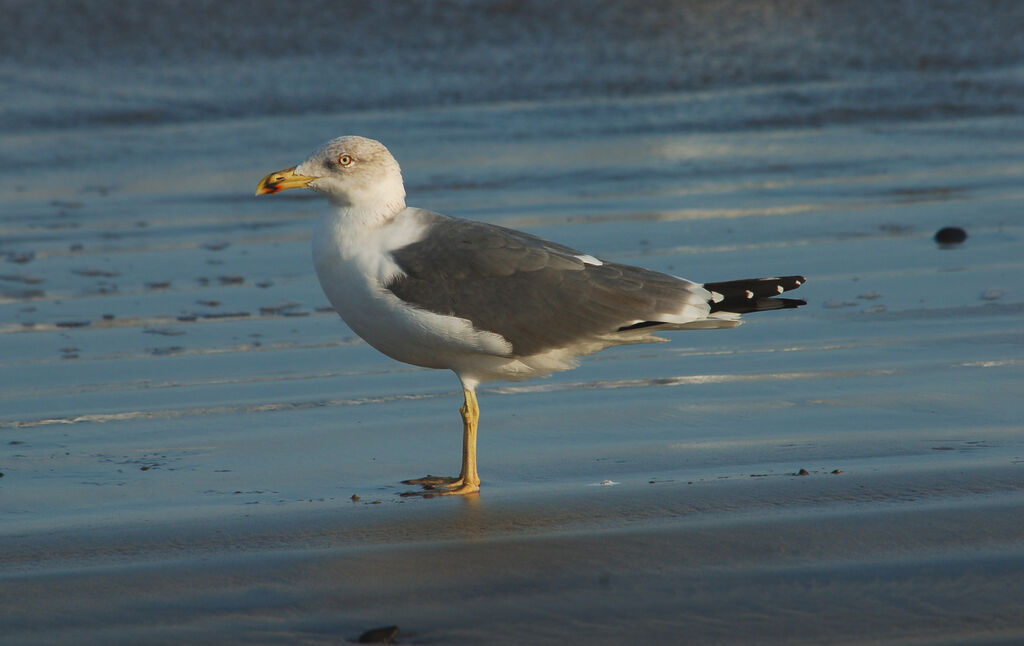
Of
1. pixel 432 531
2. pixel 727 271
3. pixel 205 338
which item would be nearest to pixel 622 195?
pixel 727 271

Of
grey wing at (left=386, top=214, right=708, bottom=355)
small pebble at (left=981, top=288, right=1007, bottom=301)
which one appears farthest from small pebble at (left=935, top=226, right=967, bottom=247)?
grey wing at (left=386, top=214, right=708, bottom=355)

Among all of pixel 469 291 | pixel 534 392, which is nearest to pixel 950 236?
pixel 534 392

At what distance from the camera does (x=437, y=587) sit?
13.7ft

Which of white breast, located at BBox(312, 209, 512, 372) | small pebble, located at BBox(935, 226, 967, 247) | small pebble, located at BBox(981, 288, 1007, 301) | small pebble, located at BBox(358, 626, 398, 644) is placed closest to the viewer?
small pebble, located at BBox(358, 626, 398, 644)

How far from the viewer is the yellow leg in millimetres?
5250

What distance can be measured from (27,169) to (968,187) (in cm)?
820

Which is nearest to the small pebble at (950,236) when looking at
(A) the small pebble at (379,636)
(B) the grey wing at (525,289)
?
(B) the grey wing at (525,289)

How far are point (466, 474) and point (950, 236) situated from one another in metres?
5.08

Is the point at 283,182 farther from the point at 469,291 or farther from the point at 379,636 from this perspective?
the point at 379,636

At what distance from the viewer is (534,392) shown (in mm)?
6652

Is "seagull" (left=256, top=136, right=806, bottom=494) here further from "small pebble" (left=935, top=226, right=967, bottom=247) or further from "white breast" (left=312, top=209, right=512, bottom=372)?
"small pebble" (left=935, top=226, right=967, bottom=247)

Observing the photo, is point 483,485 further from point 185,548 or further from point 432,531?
point 185,548

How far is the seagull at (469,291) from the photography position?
17.9 ft

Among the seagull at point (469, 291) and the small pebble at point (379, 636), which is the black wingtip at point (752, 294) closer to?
the seagull at point (469, 291)
